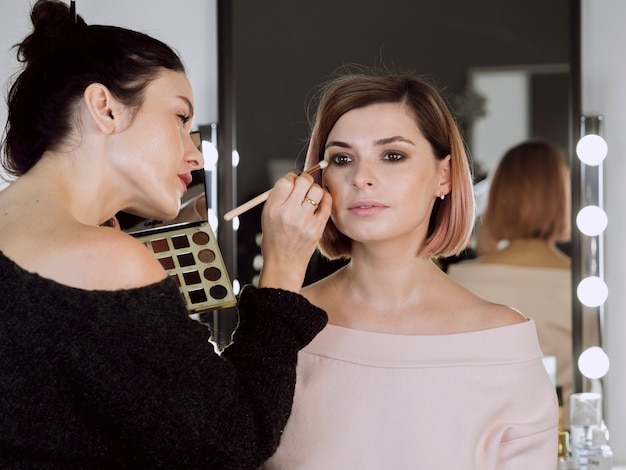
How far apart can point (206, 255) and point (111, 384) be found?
0.38 m

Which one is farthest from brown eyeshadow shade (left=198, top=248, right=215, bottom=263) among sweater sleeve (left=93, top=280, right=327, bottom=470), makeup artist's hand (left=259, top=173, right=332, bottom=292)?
sweater sleeve (left=93, top=280, right=327, bottom=470)

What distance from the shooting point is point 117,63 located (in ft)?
2.82

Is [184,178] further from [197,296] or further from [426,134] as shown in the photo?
[426,134]

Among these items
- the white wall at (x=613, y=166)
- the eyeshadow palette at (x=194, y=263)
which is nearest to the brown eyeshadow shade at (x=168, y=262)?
the eyeshadow palette at (x=194, y=263)

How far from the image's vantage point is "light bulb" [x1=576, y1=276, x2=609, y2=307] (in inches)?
73.4

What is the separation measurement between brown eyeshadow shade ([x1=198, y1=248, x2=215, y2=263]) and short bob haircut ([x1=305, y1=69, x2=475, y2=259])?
0.21 m

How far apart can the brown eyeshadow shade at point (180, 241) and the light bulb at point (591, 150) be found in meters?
1.11

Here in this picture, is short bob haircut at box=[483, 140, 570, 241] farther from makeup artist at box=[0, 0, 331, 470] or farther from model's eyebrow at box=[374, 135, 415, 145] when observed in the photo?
makeup artist at box=[0, 0, 331, 470]

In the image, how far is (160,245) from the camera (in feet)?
3.63

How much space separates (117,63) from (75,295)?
0.27 meters

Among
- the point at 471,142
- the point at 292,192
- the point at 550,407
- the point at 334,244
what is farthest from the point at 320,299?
the point at 471,142

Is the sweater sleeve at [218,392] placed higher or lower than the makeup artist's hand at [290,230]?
lower

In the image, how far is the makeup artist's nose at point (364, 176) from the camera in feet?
3.57

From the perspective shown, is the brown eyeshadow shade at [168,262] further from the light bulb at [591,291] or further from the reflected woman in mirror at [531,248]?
the light bulb at [591,291]
